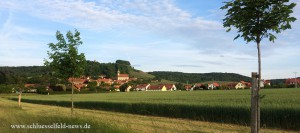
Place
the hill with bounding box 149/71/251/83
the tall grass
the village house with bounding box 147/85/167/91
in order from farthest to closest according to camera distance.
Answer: the hill with bounding box 149/71/251/83 < the village house with bounding box 147/85/167/91 < the tall grass

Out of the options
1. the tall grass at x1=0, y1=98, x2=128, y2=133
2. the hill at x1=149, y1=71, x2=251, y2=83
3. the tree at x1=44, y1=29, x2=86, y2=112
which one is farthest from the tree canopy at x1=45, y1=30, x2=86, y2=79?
the hill at x1=149, y1=71, x2=251, y2=83

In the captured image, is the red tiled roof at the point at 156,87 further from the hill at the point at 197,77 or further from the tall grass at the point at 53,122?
the tall grass at the point at 53,122

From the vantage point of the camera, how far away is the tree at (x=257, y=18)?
6969mm

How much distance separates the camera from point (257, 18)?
724 cm

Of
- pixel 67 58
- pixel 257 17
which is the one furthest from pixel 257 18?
pixel 67 58

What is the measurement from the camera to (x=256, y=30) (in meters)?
7.29

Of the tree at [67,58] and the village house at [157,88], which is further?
the village house at [157,88]

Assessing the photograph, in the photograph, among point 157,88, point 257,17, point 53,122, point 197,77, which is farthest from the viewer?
point 197,77

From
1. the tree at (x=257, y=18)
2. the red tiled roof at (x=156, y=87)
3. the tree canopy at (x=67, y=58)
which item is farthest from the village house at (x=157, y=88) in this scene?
the tree at (x=257, y=18)

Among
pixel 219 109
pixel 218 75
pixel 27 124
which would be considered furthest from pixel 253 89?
pixel 218 75

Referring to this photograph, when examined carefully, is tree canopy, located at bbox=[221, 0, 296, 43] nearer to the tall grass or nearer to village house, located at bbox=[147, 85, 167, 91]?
the tall grass

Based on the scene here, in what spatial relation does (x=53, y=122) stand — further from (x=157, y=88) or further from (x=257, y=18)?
(x=157, y=88)

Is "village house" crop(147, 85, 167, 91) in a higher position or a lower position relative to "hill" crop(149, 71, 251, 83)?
lower

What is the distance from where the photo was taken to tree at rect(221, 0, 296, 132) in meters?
6.97
